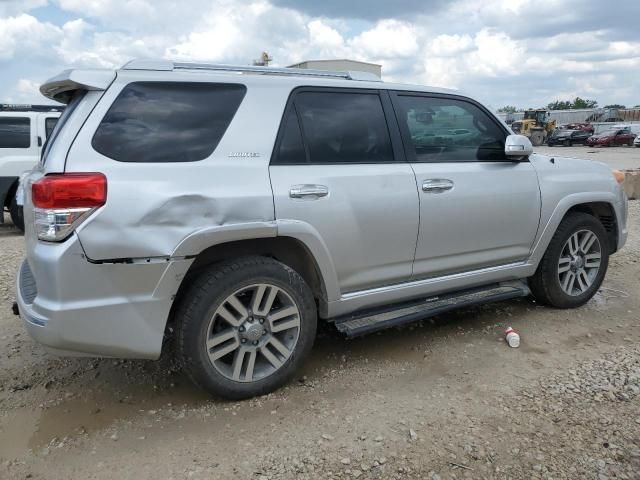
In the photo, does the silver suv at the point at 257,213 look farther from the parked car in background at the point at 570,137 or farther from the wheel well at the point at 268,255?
the parked car in background at the point at 570,137

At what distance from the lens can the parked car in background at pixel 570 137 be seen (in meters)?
40.1

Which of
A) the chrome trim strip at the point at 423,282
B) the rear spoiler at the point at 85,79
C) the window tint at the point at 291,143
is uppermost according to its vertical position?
the rear spoiler at the point at 85,79

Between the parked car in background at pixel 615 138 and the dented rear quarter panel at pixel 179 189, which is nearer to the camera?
the dented rear quarter panel at pixel 179 189

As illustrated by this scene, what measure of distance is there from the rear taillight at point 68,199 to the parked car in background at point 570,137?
141 ft

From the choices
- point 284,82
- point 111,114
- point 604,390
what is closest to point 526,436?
point 604,390

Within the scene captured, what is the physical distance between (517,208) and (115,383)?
3.05m

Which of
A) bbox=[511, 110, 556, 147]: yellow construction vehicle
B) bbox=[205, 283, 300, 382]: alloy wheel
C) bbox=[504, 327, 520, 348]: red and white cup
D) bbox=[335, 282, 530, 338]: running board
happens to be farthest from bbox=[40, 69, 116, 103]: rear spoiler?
bbox=[511, 110, 556, 147]: yellow construction vehicle

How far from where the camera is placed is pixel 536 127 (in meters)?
42.3

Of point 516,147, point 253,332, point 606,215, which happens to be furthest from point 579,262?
point 253,332

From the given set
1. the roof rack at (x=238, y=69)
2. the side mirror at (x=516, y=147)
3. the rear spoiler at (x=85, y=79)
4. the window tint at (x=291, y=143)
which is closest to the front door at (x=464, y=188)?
the side mirror at (x=516, y=147)

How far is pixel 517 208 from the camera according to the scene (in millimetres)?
4086

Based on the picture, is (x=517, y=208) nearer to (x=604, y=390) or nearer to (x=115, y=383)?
(x=604, y=390)

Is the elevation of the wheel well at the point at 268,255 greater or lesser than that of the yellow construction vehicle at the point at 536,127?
lesser

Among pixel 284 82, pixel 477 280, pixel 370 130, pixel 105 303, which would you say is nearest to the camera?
pixel 105 303
